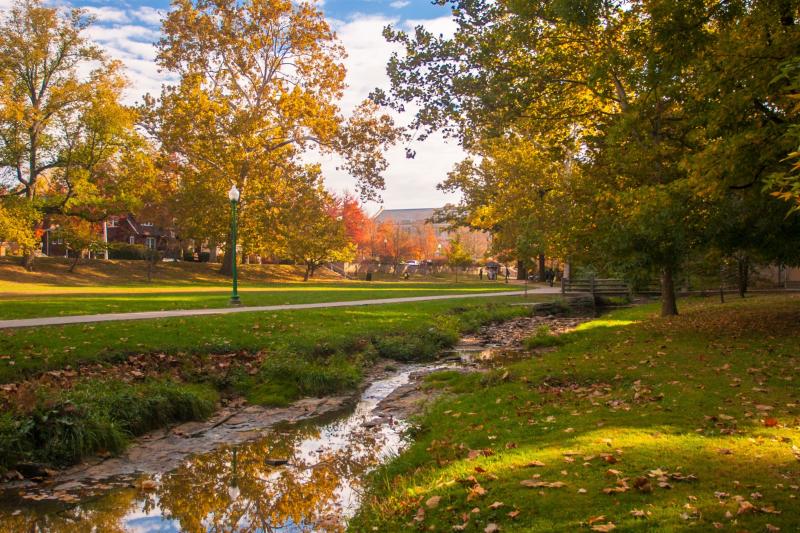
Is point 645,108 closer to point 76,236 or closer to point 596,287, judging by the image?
point 596,287

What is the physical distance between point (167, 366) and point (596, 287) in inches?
1008

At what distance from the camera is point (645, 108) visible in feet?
44.0

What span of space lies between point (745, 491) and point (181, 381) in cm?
873

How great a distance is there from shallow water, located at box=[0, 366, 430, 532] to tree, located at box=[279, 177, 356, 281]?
32224 mm

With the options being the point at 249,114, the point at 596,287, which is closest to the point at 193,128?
the point at 249,114

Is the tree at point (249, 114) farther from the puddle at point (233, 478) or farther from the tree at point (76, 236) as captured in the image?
the puddle at point (233, 478)

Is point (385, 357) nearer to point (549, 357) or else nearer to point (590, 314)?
point (549, 357)

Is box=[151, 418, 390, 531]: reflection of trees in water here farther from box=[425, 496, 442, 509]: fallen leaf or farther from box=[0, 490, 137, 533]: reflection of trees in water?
box=[425, 496, 442, 509]: fallen leaf

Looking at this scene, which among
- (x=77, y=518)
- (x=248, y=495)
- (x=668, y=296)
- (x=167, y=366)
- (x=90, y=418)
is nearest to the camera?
(x=77, y=518)

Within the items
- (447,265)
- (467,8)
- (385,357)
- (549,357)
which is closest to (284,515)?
(549,357)

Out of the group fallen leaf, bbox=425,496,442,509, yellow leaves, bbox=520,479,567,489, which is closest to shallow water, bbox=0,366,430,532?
fallen leaf, bbox=425,496,442,509

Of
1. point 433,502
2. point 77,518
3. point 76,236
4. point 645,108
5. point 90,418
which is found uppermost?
point 645,108

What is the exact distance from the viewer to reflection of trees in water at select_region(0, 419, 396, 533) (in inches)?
217

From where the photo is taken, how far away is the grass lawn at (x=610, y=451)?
3.96 metres
